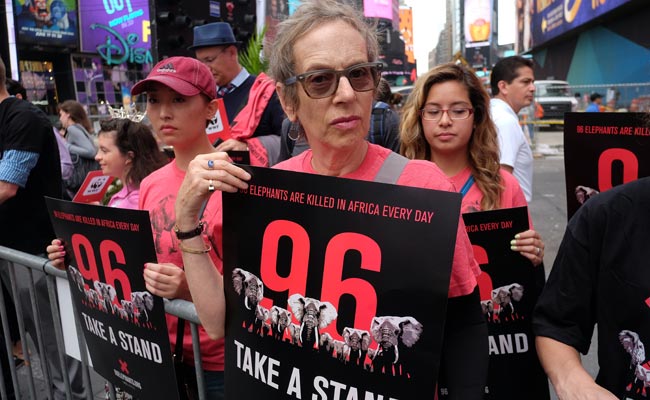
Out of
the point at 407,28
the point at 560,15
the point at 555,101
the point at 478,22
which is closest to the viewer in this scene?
the point at 555,101

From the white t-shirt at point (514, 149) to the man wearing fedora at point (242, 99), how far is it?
4.94 feet

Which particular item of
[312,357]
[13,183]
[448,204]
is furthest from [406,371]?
[13,183]

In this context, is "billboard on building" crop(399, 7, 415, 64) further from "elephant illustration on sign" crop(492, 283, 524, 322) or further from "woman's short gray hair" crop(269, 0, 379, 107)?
"woman's short gray hair" crop(269, 0, 379, 107)

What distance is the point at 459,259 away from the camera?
4.11ft

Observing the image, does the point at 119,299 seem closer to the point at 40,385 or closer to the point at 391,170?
the point at 391,170

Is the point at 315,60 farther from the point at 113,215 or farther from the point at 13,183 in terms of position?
the point at 13,183

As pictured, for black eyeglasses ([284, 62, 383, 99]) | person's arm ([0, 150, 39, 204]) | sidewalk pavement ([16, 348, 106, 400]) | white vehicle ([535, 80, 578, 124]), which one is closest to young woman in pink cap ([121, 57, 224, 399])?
black eyeglasses ([284, 62, 383, 99])

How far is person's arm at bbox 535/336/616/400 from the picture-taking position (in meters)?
1.37

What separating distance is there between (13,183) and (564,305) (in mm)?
3036

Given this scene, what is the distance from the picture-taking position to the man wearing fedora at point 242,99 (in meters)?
3.32

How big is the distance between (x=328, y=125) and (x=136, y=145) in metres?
2.34

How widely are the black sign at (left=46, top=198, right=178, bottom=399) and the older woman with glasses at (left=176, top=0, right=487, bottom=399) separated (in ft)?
1.02

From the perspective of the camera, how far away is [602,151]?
2.14m

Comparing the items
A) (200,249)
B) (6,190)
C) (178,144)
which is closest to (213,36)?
(6,190)
